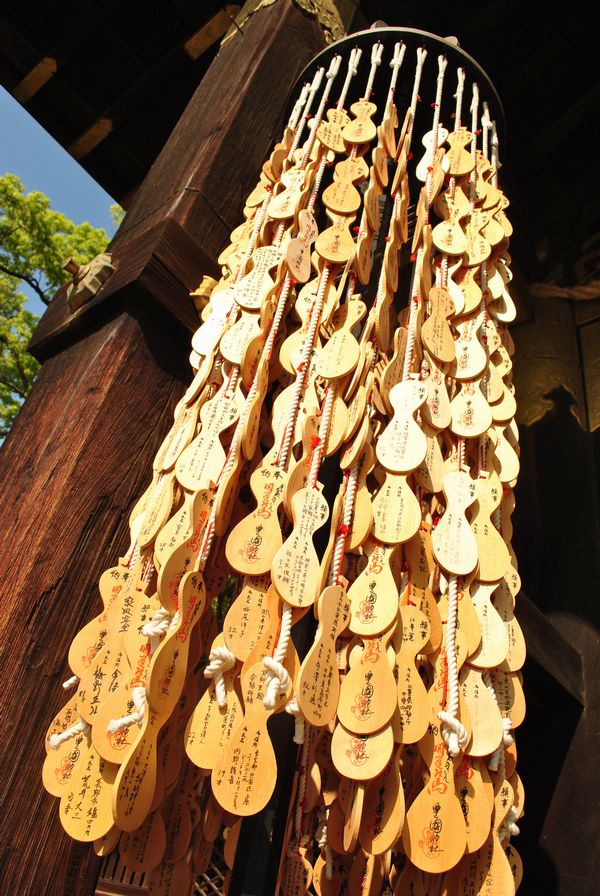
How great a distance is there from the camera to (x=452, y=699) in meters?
0.72

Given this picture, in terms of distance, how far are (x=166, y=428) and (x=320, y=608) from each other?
1.61ft

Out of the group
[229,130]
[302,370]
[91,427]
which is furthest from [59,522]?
[229,130]

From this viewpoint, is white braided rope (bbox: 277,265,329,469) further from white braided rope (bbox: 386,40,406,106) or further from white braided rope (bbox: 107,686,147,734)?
white braided rope (bbox: 386,40,406,106)

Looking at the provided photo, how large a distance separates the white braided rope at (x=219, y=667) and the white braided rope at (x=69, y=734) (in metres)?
0.13

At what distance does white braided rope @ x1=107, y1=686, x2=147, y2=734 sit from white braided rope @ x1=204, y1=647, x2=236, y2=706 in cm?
7

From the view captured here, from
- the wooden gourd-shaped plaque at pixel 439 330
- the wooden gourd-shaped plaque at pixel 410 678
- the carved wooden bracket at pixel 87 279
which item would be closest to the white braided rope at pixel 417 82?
the wooden gourd-shaped plaque at pixel 439 330

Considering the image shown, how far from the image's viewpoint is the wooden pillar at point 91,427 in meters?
0.75

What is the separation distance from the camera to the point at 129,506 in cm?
98

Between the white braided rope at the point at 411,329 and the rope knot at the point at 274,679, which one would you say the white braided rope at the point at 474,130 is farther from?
the rope knot at the point at 274,679

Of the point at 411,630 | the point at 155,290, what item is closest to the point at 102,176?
the point at 155,290

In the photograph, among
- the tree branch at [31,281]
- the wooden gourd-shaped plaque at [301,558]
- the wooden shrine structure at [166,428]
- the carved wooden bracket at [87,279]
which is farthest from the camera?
the tree branch at [31,281]

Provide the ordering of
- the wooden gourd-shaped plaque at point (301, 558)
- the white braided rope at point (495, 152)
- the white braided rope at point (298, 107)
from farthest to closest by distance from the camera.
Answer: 1. the white braided rope at point (495, 152)
2. the white braided rope at point (298, 107)
3. the wooden gourd-shaped plaque at point (301, 558)

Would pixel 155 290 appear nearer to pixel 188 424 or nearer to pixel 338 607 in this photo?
pixel 188 424

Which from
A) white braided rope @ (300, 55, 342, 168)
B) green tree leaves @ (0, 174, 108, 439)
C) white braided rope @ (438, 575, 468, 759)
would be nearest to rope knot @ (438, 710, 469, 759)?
white braided rope @ (438, 575, 468, 759)
